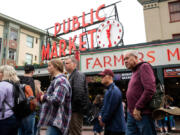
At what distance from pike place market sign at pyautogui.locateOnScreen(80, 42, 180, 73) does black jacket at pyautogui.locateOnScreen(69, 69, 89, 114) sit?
931 cm

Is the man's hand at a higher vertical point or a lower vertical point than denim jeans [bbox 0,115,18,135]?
higher

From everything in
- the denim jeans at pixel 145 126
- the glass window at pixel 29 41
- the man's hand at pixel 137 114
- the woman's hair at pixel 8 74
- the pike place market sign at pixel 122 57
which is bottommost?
the denim jeans at pixel 145 126

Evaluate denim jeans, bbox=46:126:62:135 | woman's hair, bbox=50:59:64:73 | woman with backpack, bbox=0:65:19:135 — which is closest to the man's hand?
denim jeans, bbox=46:126:62:135

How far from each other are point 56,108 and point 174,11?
15.6 meters

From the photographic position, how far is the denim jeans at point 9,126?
2.93 m

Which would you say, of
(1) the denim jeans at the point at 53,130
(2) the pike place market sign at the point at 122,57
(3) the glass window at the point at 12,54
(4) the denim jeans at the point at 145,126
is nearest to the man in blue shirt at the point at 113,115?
(4) the denim jeans at the point at 145,126

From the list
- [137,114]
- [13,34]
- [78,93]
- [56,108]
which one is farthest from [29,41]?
[137,114]

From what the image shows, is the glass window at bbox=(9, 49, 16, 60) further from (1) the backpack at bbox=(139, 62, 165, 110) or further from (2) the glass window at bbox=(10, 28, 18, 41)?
(1) the backpack at bbox=(139, 62, 165, 110)

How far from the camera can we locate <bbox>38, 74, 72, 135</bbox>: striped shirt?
269cm

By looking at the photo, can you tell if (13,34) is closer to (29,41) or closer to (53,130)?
(29,41)

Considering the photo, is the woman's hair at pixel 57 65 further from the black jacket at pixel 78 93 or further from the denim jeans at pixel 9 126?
the denim jeans at pixel 9 126

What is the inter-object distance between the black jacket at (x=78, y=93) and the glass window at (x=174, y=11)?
556 inches

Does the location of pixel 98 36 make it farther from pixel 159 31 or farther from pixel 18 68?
pixel 18 68

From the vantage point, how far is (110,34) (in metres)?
15.8
